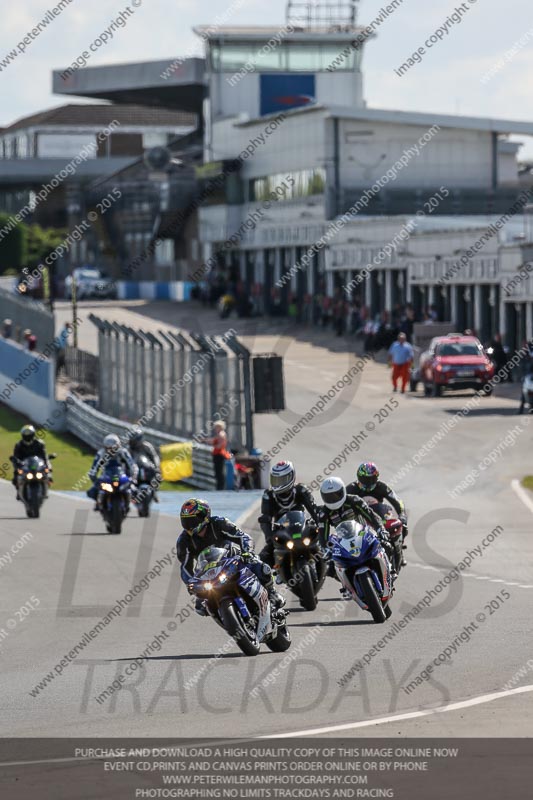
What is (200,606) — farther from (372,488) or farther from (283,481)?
(372,488)

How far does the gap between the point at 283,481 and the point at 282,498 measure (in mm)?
196

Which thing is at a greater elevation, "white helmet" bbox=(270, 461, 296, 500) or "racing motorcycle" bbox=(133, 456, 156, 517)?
"white helmet" bbox=(270, 461, 296, 500)

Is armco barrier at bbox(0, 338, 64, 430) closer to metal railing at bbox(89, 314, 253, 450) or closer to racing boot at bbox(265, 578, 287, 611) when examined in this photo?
metal railing at bbox(89, 314, 253, 450)

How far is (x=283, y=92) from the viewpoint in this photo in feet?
272

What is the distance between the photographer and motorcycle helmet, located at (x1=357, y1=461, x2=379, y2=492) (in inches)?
658

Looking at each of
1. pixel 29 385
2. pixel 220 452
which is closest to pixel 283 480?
pixel 220 452

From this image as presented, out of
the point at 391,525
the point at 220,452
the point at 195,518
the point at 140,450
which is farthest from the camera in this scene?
the point at 220,452

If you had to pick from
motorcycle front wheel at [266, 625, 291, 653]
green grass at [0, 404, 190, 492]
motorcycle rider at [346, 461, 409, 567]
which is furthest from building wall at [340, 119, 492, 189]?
motorcycle front wheel at [266, 625, 291, 653]

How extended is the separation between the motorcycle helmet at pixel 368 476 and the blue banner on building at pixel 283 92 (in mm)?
67116

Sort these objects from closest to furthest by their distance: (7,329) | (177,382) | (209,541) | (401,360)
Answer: (209,541)
(177,382)
(401,360)
(7,329)

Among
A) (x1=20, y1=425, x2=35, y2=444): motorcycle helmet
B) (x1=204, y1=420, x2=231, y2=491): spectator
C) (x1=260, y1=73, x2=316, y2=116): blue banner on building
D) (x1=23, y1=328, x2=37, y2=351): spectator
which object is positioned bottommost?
(x1=204, y1=420, x2=231, y2=491): spectator

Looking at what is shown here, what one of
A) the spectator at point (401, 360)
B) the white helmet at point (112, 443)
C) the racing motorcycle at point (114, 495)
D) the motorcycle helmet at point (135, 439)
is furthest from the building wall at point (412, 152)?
the racing motorcycle at point (114, 495)

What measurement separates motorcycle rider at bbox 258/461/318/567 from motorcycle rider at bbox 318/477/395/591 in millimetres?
367
